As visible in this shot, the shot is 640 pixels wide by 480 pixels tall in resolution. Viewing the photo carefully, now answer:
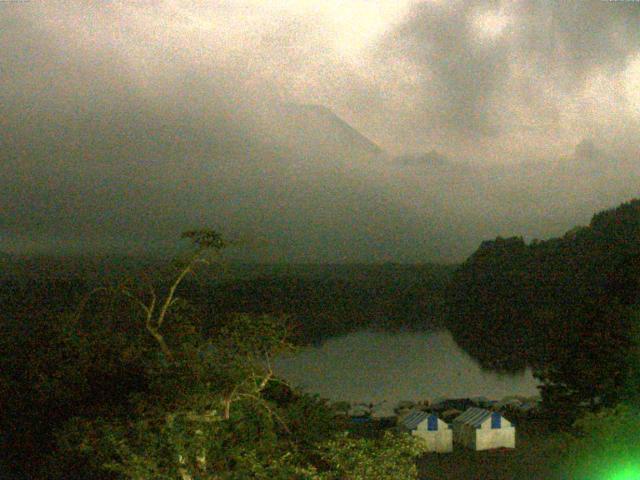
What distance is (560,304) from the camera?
3462 cm

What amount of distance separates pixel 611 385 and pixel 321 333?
69.7ft

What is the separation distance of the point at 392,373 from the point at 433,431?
1385 centimetres

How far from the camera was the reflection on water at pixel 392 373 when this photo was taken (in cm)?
2019

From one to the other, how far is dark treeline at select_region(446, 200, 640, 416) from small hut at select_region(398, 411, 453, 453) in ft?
7.38

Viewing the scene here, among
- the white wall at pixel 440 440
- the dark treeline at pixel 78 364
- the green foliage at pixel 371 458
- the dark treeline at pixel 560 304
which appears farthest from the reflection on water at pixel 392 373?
the green foliage at pixel 371 458

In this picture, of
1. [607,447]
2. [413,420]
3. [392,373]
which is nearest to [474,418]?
[413,420]

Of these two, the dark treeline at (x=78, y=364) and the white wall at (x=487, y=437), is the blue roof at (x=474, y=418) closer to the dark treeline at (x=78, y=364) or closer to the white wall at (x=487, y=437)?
the white wall at (x=487, y=437)

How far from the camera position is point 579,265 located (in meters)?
34.9

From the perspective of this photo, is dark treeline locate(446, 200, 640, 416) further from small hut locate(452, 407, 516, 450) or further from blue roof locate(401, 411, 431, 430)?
blue roof locate(401, 411, 431, 430)

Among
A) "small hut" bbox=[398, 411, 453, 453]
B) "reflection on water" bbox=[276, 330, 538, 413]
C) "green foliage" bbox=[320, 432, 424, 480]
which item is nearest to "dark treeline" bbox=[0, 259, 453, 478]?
"green foliage" bbox=[320, 432, 424, 480]

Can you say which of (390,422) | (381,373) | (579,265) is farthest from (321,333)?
(390,422)

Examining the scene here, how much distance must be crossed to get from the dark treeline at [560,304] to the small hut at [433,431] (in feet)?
7.38

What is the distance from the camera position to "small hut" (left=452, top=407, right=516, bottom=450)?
10039mm

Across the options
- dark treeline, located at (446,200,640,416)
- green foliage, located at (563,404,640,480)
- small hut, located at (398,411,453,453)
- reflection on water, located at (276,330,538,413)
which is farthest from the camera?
reflection on water, located at (276,330,538,413)
